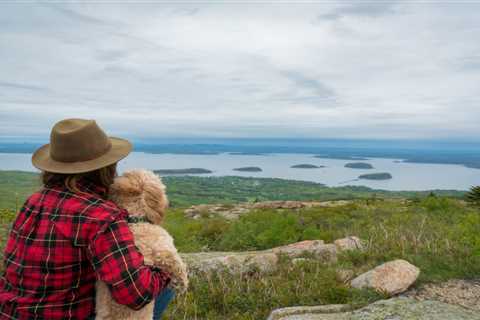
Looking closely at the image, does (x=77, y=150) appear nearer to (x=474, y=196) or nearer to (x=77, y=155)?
(x=77, y=155)

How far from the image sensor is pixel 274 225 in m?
9.80

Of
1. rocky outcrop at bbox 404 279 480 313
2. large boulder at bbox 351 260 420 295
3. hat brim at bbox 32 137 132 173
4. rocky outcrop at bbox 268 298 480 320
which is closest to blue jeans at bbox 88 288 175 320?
hat brim at bbox 32 137 132 173

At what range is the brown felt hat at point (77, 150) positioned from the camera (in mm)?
2635

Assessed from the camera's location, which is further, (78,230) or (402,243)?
(402,243)

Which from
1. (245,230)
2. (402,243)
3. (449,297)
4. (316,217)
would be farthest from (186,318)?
(316,217)

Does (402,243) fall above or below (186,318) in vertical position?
above

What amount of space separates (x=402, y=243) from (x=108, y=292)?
4.83 m

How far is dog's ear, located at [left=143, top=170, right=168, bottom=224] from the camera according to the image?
108 inches

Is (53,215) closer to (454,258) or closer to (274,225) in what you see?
(454,258)

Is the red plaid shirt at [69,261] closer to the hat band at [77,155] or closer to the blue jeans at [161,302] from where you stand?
the hat band at [77,155]

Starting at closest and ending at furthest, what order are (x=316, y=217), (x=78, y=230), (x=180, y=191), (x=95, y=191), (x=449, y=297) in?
1. (x=78, y=230)
2. (x=95, y=191)
3. (x=449, y=297)
4. (x=316, y=217)
5. (x=180, y=191)

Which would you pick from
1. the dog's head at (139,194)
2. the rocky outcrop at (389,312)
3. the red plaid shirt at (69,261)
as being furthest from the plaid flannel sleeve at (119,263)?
the rocky outcrop at (389,312)

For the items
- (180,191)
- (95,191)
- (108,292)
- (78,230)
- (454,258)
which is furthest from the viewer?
(180,191)

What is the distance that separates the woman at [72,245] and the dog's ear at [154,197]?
0.17 metres
